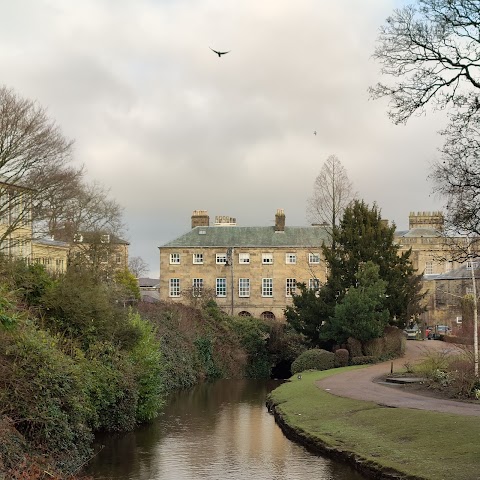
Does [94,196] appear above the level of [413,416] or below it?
above

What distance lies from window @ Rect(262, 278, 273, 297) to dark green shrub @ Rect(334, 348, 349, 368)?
34345 mm

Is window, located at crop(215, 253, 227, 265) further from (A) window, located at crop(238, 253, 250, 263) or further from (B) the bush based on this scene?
(B) the bush

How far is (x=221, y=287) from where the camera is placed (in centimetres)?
7919

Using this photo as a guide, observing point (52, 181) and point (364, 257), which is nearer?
point (52, 181)

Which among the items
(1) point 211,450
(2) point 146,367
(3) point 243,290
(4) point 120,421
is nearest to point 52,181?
(2) point 146,367

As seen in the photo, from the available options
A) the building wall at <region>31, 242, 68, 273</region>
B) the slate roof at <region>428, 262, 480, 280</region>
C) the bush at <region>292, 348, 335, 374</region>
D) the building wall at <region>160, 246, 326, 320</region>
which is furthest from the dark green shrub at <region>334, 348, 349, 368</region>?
the building wall at <region>160, 246, 326, 320</region>

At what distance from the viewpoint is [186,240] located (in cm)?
8062

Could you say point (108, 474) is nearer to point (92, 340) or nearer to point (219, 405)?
point (92, 340)

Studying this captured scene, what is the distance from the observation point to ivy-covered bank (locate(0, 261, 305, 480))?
55.6 ft

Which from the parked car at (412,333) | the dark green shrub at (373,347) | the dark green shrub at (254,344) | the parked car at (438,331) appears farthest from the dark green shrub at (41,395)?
the parked car at (438,331)

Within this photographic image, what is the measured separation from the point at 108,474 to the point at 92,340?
679 centimetres

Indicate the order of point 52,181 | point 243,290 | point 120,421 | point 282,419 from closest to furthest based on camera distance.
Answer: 1. point 120,421
2. point 282,419
3. point 52,181
4. point 243,290

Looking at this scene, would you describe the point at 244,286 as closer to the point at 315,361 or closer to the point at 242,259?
the point at 242,259

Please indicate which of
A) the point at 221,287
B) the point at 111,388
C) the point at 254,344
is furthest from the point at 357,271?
the point at 221,287
